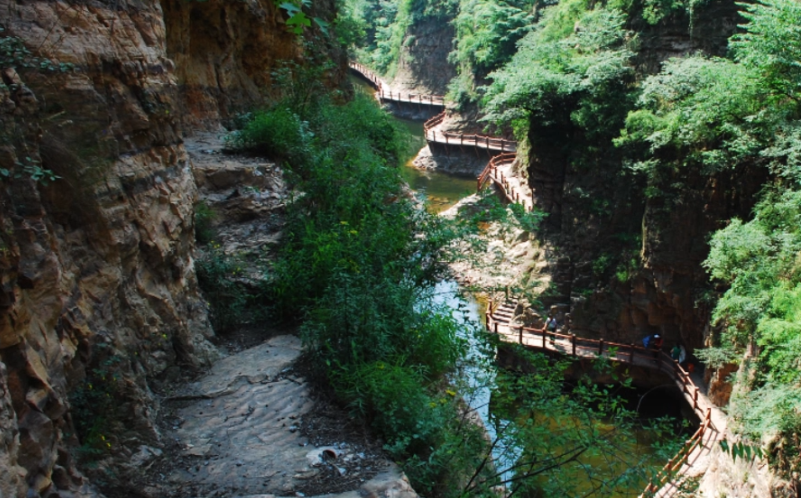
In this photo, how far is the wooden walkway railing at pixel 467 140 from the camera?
31569 mm

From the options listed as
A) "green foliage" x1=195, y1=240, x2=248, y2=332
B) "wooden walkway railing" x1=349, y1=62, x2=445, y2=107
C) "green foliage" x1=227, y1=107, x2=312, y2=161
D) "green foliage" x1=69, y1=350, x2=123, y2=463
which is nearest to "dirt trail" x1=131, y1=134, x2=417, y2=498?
"green foliage" x1=195, y1=240, x2=248, y2=332

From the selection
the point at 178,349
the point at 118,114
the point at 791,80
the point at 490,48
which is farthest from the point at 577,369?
the point at 490,48

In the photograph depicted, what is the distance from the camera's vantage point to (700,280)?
15.1 meters

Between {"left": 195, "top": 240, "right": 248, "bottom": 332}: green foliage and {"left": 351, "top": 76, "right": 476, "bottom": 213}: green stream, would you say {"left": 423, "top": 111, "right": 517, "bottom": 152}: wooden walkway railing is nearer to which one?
{"left": 351, "top": 76, "right": 476, "bottom": 213}: green stream

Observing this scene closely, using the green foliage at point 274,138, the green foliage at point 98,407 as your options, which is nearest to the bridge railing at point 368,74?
the green foliage at point 274,138

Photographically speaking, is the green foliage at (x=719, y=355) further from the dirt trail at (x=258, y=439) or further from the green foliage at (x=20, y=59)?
the green foliage at (x=20, y=59)

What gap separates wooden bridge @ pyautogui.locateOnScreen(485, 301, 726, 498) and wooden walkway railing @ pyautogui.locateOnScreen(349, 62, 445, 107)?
21514mm

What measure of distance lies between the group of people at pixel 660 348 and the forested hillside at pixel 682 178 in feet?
0.86

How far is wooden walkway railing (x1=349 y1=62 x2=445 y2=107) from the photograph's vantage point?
39188mm

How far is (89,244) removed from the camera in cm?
511

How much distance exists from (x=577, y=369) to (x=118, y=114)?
13788mm

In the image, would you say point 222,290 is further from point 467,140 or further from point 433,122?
point 433,122

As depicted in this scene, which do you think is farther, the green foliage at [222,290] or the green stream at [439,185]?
the green stream at [439,185]

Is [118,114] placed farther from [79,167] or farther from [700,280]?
[700,280]
